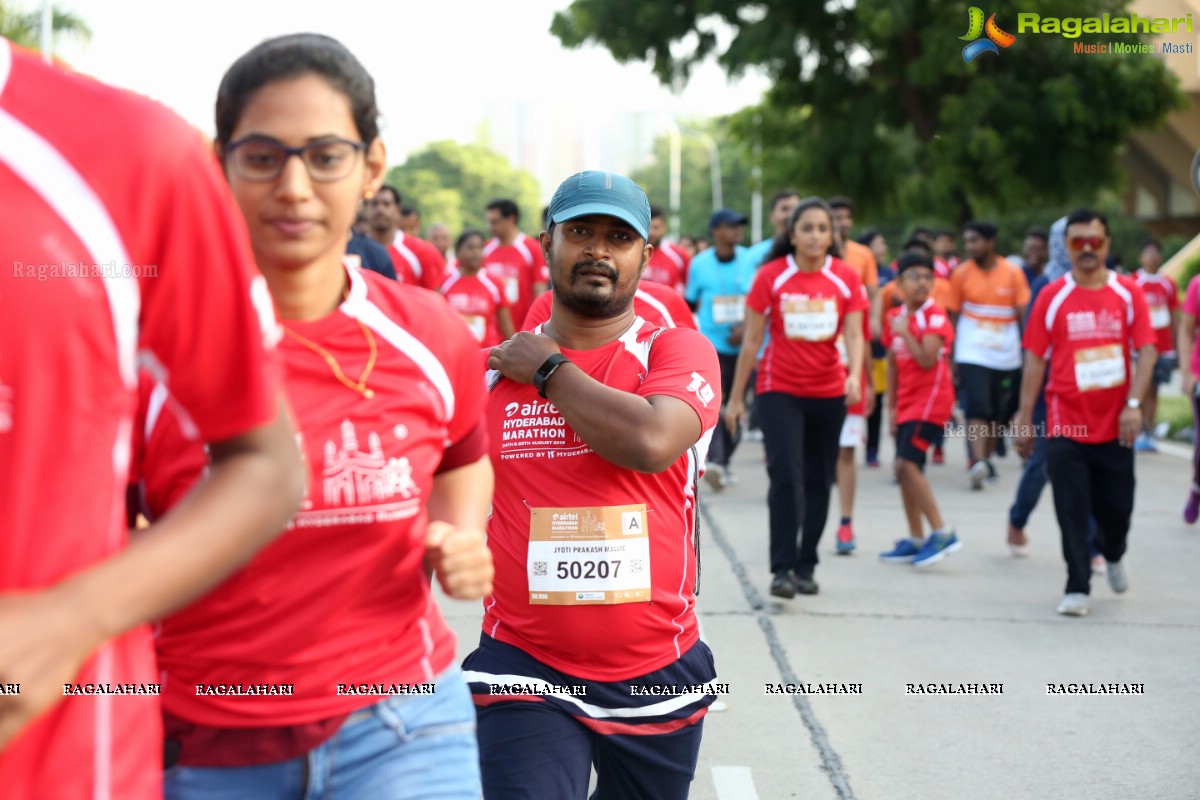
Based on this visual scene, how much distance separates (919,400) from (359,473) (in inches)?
317

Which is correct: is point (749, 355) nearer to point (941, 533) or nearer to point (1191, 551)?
point (941, 533)

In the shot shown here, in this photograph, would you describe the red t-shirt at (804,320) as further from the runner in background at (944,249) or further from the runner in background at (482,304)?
the runner in background at (944,249)

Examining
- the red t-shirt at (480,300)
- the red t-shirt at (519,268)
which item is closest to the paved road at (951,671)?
the red t-shirt at (480,300)

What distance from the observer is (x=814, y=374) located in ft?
27.1

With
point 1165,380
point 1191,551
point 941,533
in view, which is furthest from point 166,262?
point 1165,380

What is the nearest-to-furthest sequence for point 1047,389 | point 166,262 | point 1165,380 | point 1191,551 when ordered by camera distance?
point 166,262 < point 1047,389 < point 1191,551 < point 1165,380

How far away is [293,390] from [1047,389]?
6.43m

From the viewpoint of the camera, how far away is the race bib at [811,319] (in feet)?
27.5

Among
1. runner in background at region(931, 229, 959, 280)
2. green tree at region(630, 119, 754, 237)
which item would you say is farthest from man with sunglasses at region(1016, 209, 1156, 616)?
green tree at region(630, 119, 754, 237)

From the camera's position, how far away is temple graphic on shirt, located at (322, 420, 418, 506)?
7.36 feet

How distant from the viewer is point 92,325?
1.47 metres

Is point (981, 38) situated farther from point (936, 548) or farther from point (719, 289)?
point (936, 548)

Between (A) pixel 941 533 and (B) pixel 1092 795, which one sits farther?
(A) pixel 941 533

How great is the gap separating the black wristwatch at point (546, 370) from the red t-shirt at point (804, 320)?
483 cm
